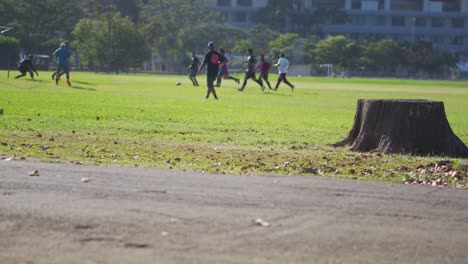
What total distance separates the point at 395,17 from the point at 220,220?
148251mm

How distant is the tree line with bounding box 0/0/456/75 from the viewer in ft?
323

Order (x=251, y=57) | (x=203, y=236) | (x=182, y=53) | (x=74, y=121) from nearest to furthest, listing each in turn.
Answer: (x=203, y=236)
(x=74, y=121)
(x=251, y=57)
(x=182, y=53)

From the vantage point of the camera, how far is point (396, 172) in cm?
1238

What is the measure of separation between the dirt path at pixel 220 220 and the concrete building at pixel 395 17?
14220 cm

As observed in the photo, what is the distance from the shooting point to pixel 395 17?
15238 cm

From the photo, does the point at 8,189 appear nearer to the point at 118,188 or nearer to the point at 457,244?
the point at 118,188

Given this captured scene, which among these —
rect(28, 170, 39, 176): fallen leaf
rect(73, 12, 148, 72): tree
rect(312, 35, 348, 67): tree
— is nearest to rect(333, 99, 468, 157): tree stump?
rect(28, 170, 39, 176): fallen leaf

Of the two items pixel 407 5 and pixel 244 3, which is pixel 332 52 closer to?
pixel 244 3

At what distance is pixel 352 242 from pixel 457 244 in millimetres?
908

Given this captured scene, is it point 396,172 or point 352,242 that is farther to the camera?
point 396,172

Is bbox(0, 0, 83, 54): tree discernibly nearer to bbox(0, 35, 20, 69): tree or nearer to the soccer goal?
bbox(0, 35, 20, 69): tree

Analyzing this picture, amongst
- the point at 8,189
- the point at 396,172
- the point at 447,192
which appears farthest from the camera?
the point at 396,172

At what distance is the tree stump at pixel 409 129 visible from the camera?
14.8 metres

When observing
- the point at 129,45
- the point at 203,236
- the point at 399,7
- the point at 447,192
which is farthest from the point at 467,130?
the point at 399,7
